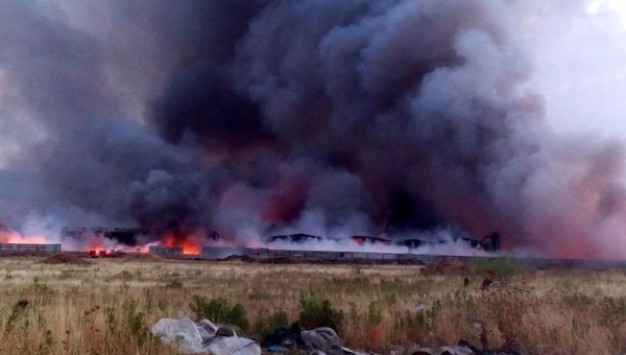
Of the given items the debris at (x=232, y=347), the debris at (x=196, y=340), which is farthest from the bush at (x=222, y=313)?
the debris at (x=232, y=347)

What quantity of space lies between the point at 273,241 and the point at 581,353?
215 feet

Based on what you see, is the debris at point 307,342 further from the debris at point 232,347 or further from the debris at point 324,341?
the debris at point 232,347

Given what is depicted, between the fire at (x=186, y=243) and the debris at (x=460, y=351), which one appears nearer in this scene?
the debris at (x=460, y=351)

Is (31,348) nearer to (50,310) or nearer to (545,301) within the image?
(50,310)

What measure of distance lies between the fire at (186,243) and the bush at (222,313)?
6252cm

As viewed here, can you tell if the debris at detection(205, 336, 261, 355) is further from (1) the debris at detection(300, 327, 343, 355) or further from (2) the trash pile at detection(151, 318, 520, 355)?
(1) the debris at detection(300, 327, 343, 355)

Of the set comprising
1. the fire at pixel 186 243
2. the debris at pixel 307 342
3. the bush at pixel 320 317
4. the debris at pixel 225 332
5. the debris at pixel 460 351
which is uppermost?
the fire at pixel 186 243

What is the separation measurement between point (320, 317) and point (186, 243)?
67245 mm

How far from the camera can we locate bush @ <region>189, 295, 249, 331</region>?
38.0 feet

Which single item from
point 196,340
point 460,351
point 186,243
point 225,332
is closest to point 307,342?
point 225,332

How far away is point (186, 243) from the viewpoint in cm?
7662

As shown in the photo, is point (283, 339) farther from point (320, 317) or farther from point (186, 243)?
point (186, 243)

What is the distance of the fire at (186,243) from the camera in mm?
75062

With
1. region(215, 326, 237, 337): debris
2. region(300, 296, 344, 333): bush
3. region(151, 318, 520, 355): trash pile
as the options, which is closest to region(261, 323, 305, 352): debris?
region(151, 318, 520, 355): trash pile
